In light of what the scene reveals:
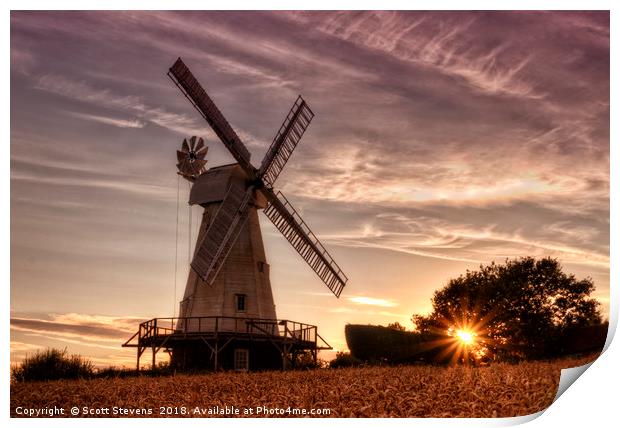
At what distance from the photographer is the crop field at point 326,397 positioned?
14273 millimetres

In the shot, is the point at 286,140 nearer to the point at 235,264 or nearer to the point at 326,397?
the point at 235,264

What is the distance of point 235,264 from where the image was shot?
1126 inches

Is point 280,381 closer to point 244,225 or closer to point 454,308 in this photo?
point 244,225

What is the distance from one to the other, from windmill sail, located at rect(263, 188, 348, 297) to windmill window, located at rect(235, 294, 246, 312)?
2.91m

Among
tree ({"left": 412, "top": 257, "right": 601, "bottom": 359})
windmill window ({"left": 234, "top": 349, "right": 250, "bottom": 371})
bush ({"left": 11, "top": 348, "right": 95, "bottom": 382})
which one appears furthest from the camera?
tree ({"left": 412, "top": 257, "right": 601, "bottom": 359})

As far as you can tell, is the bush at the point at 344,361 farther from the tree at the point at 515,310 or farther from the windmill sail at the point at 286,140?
the windmill sail at the point at 286,140

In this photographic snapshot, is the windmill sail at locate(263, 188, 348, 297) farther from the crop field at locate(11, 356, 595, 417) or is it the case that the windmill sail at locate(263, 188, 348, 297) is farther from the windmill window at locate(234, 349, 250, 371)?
the crop field at locate(11, 356, 595, 417)

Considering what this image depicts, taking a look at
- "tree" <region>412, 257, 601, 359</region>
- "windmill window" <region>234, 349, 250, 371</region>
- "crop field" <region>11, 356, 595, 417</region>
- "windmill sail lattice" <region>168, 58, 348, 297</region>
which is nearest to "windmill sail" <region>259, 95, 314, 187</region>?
"windmill sail lattice" <region>168, 58, 348, 297</region>

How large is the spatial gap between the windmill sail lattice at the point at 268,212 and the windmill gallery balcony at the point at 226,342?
2.23 meters

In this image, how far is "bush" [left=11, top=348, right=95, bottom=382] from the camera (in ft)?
75.6

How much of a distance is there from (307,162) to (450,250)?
201 inches

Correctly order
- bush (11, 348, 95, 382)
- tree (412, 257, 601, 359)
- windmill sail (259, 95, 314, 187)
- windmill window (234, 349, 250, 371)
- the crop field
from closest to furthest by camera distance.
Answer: the crop field → bush (11, 348, 95, 382) → windmill sail (259, 95, 314, 187) → windmill window (234, 349, 250, 371) → tree (412, 257, 601, 359)

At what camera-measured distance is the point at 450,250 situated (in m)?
19.8

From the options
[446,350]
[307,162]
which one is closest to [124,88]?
[307,162]
